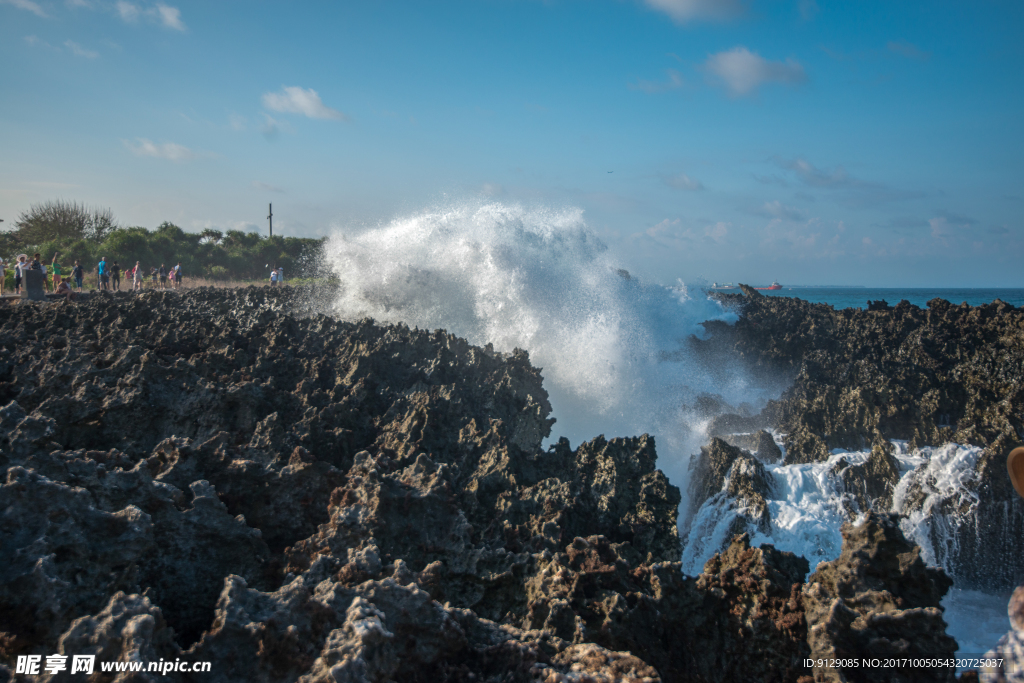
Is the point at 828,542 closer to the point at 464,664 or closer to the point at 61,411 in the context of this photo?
the point at 464,664

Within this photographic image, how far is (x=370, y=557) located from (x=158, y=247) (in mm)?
35519

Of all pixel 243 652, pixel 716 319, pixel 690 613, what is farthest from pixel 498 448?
pixel 716 319

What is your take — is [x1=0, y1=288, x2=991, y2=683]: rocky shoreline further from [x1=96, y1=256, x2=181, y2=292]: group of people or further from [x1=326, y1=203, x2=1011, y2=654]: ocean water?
[x1=96, y1=256, x2=181, y2=292]: group of people

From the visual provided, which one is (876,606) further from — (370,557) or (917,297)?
(917,297)

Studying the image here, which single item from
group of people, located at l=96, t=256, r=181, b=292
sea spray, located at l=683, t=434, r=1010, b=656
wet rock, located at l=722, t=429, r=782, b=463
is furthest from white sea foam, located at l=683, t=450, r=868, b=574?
group of people, located at l=96, t=256, r=181, b=292

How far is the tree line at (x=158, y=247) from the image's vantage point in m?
30.3

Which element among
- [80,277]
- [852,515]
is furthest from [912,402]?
[80,277]

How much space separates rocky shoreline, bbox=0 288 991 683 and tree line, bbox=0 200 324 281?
24603 mm

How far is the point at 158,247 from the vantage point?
3259 cm

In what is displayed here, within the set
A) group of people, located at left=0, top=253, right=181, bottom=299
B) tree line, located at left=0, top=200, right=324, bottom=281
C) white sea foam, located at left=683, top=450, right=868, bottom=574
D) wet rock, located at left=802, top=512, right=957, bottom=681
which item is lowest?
white sea foam, located at left=683, top=450, right=868, bottom=574

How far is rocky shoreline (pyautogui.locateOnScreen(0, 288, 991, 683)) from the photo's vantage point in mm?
2686

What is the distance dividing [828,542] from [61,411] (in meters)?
8.88

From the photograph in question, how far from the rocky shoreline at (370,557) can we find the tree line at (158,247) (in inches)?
969

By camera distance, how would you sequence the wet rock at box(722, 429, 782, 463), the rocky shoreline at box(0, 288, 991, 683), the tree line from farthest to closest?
the tree line → the wet rock at box(722, 429, 782, 463) → the rocky shoreline at box(0, 288, 991, 683)
